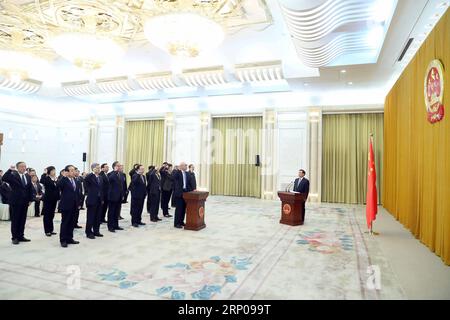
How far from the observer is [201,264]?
3949 mm

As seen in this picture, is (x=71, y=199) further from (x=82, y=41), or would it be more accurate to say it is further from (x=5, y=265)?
(x=82, y=41)

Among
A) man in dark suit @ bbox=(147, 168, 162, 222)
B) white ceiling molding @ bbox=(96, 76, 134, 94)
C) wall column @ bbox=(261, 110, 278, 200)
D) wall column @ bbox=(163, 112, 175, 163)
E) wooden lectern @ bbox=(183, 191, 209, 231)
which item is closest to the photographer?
wooden lectern @ bbox=(183, 191, 209, 231)

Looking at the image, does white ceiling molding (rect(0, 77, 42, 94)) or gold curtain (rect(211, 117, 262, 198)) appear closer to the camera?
white ceiling molding (rect(0, 77, 42, 94))

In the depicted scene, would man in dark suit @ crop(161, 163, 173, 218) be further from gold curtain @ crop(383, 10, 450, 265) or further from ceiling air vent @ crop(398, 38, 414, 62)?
ceiling air vent @ crop(398, 38, 414, 62)

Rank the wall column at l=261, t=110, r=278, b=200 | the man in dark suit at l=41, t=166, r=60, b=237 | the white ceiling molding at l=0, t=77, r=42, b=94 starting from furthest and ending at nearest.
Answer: the wall column at l=261, t=110, r=278, b=200
the white ceiling molding at l=0, t=77, r=42, b=94
the man in dark suit at l=41, t=166, r=60, b=237

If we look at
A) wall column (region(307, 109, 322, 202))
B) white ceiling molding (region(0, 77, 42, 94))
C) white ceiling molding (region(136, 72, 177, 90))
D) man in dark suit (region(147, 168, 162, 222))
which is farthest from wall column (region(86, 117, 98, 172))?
wall column (region(307, 109, 322, 202))

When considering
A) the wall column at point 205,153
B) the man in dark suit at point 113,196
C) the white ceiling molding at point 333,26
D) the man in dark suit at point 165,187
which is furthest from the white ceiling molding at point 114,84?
the white ceiling molding at point 333,26

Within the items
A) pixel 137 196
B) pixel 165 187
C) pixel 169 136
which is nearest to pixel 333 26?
pixel 137 196

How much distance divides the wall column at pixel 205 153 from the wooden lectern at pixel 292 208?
5.54 metres

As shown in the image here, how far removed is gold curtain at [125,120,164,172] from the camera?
1298 cm

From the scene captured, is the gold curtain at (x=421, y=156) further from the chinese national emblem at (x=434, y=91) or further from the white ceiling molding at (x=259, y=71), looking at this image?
the white ceiling molding at (x=259, y=71)

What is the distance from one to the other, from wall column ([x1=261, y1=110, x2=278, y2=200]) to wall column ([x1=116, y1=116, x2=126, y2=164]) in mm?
6426

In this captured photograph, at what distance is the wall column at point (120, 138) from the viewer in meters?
13.3
